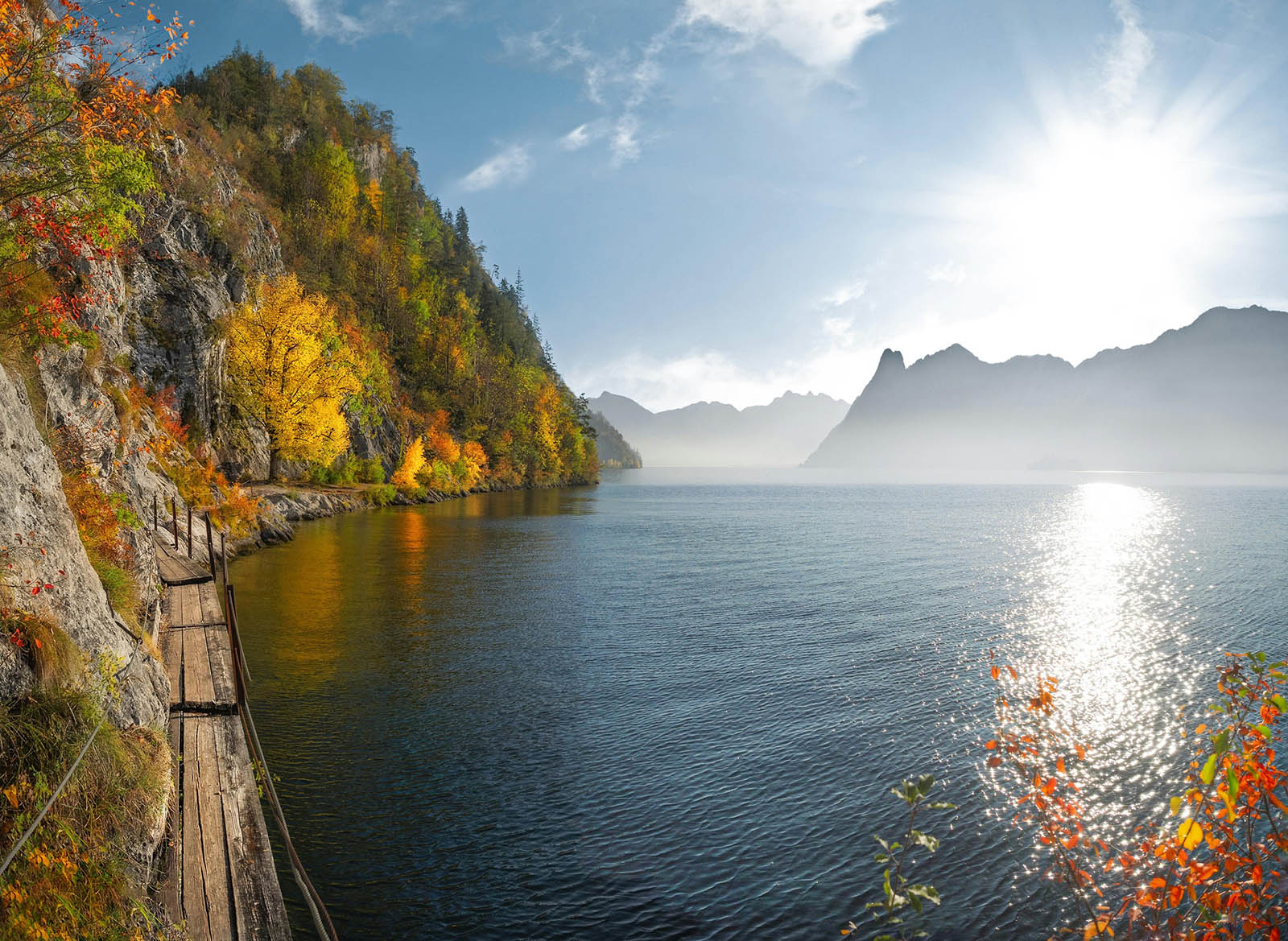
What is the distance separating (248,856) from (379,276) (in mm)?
105757

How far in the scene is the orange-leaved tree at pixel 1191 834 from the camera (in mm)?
5121

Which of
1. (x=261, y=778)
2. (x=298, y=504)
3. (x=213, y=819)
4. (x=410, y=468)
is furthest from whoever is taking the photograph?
(x=410, y=468)

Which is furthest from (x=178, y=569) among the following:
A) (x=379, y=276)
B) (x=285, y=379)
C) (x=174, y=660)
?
(x=379, y=276)

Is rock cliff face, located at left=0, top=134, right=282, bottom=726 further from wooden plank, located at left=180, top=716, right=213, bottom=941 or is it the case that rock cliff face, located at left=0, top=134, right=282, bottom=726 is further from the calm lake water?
the calm lake water

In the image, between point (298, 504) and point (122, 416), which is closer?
point (122, 416)

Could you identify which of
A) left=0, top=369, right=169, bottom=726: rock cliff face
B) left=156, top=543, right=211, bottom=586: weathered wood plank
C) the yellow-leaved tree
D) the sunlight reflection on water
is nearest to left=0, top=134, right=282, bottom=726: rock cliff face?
left=0, top=369, right=169, bottom=726: rock cliff face

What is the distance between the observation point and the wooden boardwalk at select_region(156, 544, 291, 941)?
6.60 meters

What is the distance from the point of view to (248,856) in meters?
7.62

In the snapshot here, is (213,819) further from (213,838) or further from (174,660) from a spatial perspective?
(174,660)

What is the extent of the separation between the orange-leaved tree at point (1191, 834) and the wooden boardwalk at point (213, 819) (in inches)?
320

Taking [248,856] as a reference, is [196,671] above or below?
above

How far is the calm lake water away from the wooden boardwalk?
4.95ft

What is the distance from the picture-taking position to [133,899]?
19.2ft

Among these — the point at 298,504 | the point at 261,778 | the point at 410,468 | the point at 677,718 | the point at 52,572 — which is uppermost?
the point at 410,468
